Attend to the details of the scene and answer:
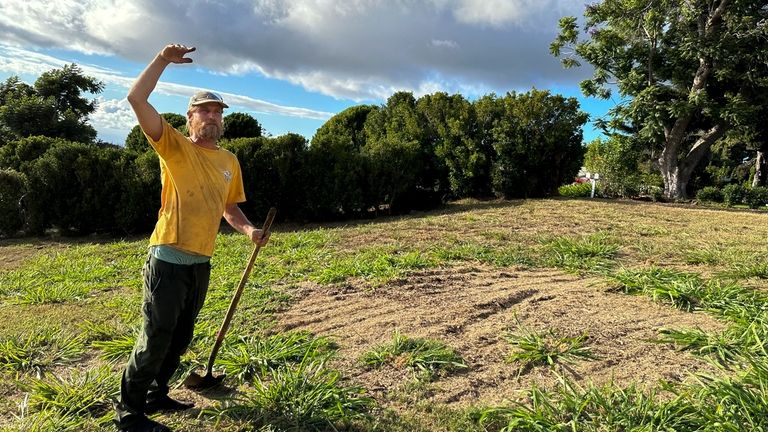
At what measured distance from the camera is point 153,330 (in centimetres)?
238

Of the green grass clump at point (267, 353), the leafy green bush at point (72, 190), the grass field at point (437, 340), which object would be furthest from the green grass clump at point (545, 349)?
the leafy green bush at point (72, 190)

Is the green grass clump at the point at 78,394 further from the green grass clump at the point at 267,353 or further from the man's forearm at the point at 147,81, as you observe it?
the man's forearm at the point at 147,81

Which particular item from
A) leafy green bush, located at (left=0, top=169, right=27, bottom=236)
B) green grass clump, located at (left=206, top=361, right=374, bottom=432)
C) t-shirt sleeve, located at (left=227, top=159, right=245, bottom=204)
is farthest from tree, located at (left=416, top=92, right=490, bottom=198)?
green grass clump, located at (left=206, top=361, right=374, bottom=432)

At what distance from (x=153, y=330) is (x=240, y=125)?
51.3ft

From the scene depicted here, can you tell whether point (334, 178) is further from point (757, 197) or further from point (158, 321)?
point (757, 197)

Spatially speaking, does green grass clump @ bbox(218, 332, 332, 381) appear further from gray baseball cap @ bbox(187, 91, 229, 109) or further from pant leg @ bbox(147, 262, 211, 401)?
gray baseball cap @ bbox(187, 91, 229, 109)

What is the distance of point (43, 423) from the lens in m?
2.55

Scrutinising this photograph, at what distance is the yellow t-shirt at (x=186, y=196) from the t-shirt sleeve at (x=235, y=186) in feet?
0.79

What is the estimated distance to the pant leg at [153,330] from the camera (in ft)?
7.75

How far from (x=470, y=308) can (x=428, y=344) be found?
85cm

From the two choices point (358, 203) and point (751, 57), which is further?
point (751, 57)

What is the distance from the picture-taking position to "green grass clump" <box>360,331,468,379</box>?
3090 millimetres

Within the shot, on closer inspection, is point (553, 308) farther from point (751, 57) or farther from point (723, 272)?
point (751, 57)

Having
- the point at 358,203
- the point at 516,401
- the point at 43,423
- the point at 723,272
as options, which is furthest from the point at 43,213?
the point at 723,272
